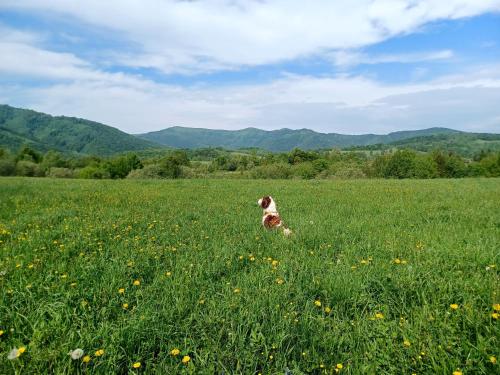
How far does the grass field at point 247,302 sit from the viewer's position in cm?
264

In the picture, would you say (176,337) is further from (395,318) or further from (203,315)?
(395,318)

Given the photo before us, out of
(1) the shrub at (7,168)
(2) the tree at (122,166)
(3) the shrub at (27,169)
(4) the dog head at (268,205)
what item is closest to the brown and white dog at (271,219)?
(4) the dog head at (268,205)

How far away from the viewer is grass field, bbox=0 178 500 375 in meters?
2.64

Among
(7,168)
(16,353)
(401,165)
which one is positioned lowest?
(7,168)

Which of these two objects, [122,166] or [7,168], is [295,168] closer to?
[122,166]

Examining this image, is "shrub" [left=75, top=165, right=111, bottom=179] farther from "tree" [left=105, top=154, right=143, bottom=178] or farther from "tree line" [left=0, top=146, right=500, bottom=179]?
"tree" [left=105, top=154, right=143, bottom=178]

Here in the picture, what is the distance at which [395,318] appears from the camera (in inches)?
129

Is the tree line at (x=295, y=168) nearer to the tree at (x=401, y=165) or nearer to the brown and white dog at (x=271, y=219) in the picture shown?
the tree at (x=401, y=165)

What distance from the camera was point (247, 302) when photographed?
351 centimetres

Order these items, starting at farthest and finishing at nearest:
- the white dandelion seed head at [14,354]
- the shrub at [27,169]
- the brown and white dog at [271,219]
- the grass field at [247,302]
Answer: the shrub at [27,169]
the brown and white dog at [271,219]
the grass field at [247,302]
the white dandelion seed head at [14,354]

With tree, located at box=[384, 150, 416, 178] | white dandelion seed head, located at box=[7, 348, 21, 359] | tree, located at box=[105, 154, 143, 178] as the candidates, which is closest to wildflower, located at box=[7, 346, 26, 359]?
white dandelion seed head, located at box=[7, 348, 21, 359]

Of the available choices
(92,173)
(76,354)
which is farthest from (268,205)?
(92,173)

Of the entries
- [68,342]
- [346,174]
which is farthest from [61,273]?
[346,174]

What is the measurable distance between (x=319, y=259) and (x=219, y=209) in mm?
6139
